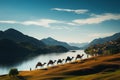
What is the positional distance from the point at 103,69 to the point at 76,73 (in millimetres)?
13145

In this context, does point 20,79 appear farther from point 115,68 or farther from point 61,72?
point 115,68

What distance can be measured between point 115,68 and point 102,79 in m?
30.0

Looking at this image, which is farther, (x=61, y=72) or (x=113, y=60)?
(x=113, y=60)

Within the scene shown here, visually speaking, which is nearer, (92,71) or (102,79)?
(102,79)

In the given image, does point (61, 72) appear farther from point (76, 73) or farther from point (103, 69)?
point (103, 69)

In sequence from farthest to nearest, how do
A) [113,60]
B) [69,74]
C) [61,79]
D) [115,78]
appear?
1. [113,60]
2. [69,74]
3. [61,79]
4. [115,78]

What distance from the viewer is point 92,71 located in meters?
106

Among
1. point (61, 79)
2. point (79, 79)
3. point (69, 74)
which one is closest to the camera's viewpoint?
point (79, 79)

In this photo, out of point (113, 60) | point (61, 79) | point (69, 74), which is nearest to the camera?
point (61, 79)

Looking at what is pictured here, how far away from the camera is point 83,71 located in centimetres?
10600

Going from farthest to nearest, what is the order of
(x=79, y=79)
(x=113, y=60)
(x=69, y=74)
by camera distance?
(x=113, y=60) < (x=69, y=74) < (x=79, y=79)

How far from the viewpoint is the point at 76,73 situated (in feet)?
339

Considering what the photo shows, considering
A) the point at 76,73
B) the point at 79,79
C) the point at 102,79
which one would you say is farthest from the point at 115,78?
the point at 76,73

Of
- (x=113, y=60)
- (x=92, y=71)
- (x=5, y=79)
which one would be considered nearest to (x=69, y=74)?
(x=92, y=71)
